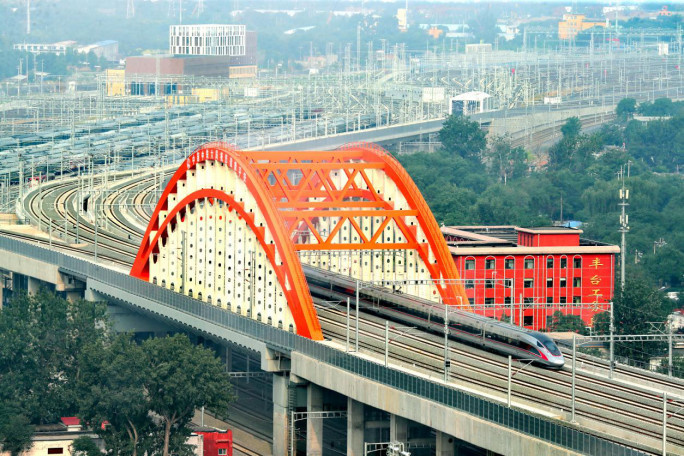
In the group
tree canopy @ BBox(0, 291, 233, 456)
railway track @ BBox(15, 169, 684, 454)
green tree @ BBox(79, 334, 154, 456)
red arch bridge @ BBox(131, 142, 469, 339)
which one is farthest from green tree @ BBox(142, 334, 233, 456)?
railway track @ BBox(15, 169, 684, 454)

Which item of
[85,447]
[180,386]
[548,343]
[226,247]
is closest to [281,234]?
[180,386]

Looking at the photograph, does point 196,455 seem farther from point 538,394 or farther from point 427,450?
point 538,394

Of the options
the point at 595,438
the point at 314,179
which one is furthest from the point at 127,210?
the point at 595,438

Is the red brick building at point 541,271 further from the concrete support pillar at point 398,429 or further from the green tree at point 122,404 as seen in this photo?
the concrete support pillar at point 398,429

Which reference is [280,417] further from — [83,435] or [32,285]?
[32,285]

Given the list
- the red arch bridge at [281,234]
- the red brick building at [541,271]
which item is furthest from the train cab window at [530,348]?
the red brick building at [541,271]

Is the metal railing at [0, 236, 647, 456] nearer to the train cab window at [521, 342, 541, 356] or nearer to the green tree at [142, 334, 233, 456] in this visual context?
the green tree at [142, 334, 233, 456]
